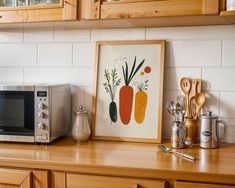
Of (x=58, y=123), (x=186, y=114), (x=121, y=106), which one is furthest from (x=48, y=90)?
(x=186, y=114)

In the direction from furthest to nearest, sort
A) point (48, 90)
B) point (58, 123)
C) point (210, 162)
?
point (58, 123) → point (48, 90) → point (210, 162)

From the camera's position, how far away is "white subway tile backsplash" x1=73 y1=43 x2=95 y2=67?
1710mm

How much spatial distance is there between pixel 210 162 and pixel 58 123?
746 mm

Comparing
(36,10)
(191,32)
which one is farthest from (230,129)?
(36,10)

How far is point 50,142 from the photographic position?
4.91ft

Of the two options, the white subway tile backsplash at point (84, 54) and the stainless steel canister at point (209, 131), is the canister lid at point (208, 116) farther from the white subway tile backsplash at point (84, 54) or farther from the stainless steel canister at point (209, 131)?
the white subway tile backsplash at point (84, 54)

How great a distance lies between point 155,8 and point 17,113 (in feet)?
2.66

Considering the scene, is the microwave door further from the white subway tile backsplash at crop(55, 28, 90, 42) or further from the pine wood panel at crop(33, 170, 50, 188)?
the white subway tile backsplash at crop(55, 28, 90, 42)

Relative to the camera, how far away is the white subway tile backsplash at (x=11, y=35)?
181cm

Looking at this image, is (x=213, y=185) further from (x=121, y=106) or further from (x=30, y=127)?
(x=30, y=127)

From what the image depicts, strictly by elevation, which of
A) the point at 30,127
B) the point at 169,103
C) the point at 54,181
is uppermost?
the point at 169,103

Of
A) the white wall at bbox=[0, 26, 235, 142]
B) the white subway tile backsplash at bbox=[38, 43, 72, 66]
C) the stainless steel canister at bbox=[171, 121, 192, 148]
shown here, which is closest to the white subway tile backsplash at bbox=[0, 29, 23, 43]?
the white wall at bbox=[0, 26, 235, 142]

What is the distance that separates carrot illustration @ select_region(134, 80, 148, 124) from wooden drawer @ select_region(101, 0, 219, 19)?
39cm

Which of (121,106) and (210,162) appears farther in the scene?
(121,106)
